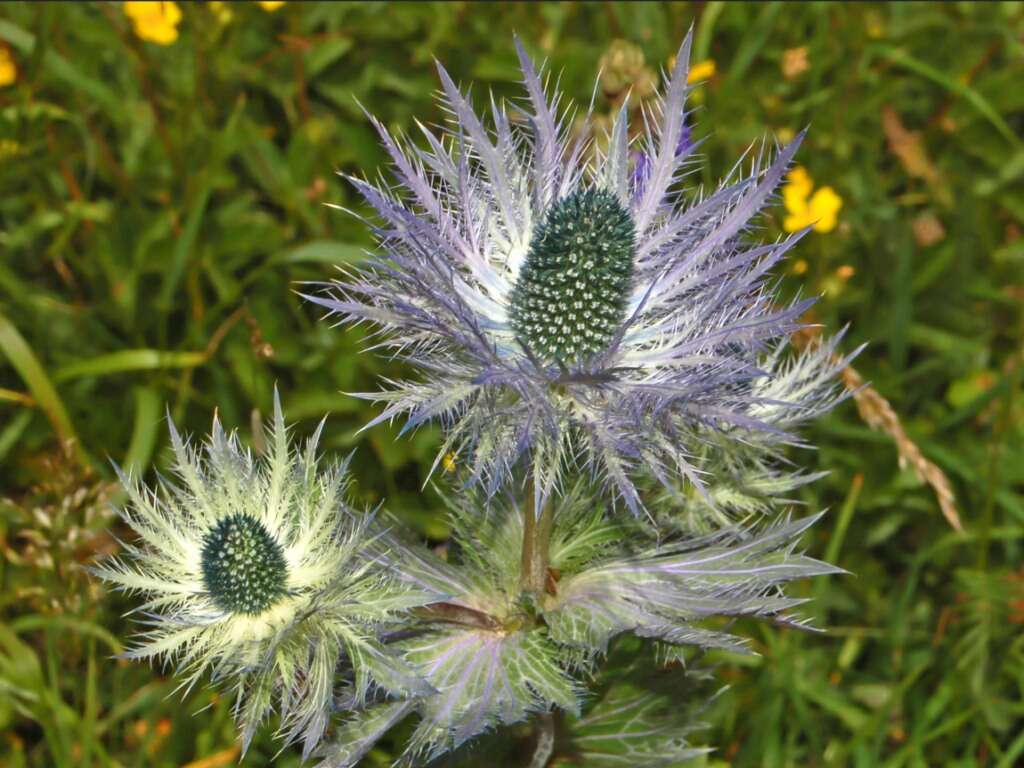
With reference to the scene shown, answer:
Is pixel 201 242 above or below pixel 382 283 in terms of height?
above

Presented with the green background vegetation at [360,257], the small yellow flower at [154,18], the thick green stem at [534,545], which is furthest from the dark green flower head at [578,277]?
the small yellow flower at [154,18]

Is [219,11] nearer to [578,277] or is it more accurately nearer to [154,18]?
[154,18]

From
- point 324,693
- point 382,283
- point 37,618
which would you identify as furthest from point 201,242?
point 324,693

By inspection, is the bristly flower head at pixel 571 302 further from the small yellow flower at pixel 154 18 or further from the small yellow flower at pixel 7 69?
the small yellow flower at pixel 7 69

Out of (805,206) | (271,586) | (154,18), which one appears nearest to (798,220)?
(805,206)

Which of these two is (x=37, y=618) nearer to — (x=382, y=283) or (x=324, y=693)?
(x=324, y=693)

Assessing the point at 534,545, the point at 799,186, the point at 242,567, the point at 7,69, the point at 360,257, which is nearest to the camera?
the point at 242,567

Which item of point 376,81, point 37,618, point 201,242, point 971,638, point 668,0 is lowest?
Result: point 37,618
